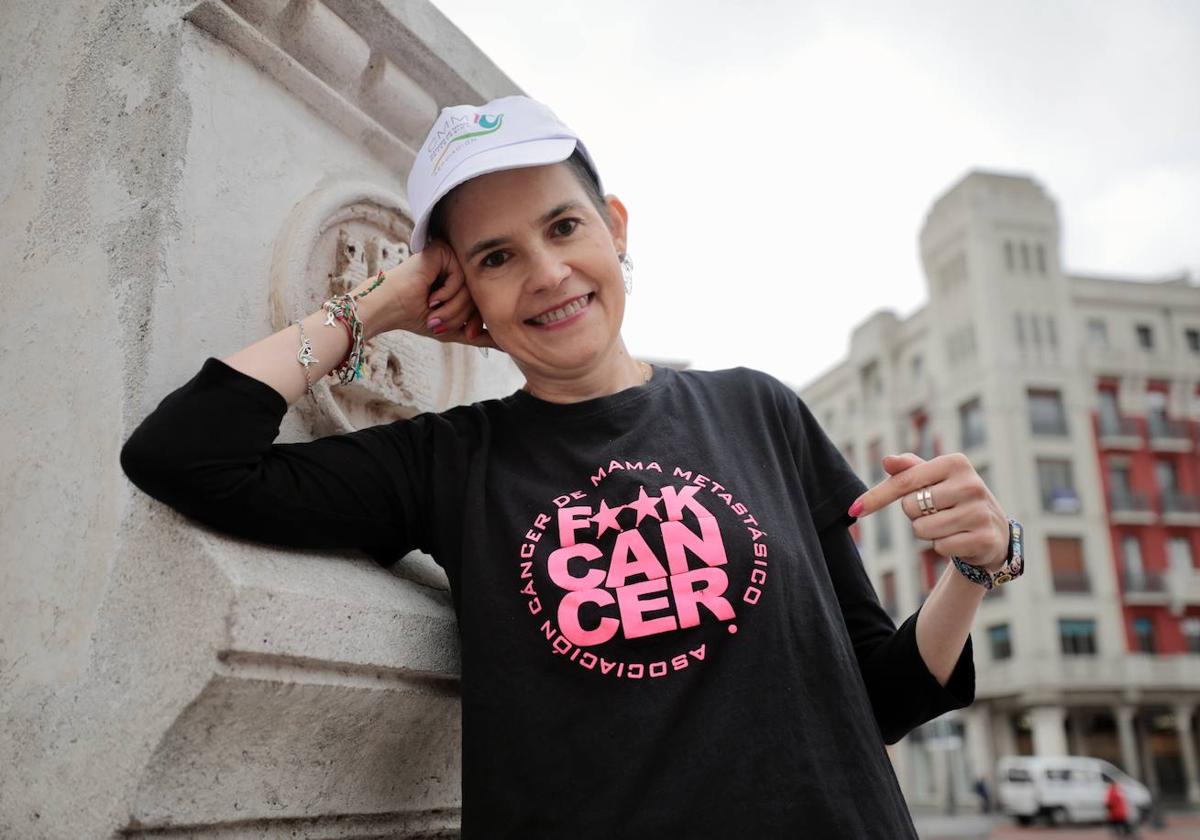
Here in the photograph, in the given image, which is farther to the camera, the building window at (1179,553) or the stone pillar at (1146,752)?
the building window at (1179,553)

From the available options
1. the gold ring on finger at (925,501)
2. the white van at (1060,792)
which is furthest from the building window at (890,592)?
the gold ring on finger at (925,501)

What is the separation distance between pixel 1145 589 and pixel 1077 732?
3750mm

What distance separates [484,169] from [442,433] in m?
0.37

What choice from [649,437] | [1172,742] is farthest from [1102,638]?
[649,437]

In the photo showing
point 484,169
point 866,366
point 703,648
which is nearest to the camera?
point 703,648

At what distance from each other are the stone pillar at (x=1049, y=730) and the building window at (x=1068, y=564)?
9.10 ft

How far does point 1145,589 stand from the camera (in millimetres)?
22641

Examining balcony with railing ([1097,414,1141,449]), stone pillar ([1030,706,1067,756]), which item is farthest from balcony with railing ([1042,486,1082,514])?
stone pillar ([1030,706,1067,756])

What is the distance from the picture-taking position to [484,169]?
1276 millimetres

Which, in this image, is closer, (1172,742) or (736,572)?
(736,572)

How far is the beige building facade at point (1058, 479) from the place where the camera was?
2203cm

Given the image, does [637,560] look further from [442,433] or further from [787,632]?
[442,433]

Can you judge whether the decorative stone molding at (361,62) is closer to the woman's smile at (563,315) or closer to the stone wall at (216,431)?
the stone wall at (216,431)

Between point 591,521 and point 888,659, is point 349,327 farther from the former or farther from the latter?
point 888,659
